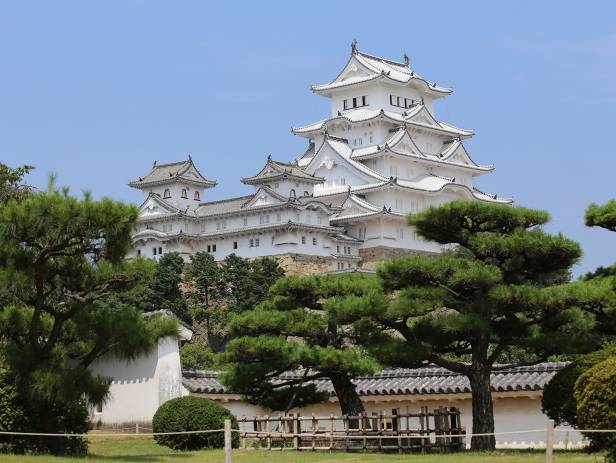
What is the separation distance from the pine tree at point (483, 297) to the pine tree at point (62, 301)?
4.07 meters

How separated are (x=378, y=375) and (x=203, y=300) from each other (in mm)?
34442

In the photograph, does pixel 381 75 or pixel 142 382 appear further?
pixel 381 75

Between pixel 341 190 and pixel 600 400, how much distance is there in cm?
5343

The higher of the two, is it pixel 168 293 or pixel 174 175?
pixel 174 175

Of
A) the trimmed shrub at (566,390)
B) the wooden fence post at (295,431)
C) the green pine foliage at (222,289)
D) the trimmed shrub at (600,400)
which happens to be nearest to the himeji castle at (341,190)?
the green pine foliage at (222,289)

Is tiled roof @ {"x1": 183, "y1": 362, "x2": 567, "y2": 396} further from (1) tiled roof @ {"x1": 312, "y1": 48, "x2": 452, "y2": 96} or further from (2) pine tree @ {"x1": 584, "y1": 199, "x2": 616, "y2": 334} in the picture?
(1) tiled roof @ {"x1": 312, "y1": 48, "x2": 452, "y2": 96}

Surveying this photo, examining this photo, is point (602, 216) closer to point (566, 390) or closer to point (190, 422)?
point (566, 390)

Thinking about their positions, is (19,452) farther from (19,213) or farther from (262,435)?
(262,435)

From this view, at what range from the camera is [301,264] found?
63.2 metres

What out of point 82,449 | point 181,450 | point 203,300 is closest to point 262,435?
point 181,450

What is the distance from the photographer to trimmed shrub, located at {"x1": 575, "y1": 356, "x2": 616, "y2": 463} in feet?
48.8

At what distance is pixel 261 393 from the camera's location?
23.1 meters

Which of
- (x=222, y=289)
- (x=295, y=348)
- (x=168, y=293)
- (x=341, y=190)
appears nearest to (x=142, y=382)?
(x=295, y=348)

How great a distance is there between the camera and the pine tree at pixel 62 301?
16562 mm
